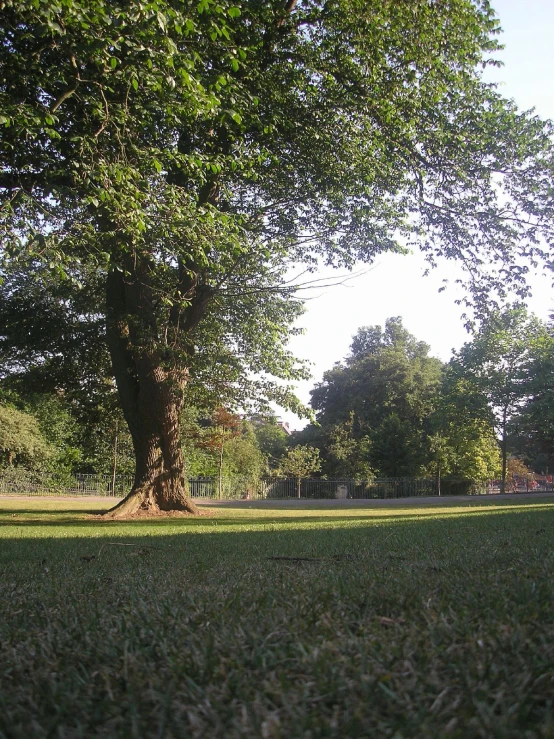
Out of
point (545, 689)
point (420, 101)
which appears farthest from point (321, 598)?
point (420, 101)

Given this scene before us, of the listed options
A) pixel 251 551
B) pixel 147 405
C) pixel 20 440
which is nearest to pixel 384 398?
pixel 20 440

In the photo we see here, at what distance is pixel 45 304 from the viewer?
664 inches

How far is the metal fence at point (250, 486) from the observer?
36688mm

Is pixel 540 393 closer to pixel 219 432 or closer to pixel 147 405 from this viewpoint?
pixel 219 432

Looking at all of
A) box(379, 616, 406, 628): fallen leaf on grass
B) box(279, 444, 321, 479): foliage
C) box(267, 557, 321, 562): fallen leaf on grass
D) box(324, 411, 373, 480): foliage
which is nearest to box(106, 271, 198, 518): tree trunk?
box(267, 557, 321, 562): fallen leaf on grass

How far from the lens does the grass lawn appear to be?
1232 millimetres

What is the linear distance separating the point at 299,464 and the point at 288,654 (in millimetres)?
40167

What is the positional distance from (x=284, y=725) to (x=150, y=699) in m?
0.37

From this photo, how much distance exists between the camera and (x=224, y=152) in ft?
37.8

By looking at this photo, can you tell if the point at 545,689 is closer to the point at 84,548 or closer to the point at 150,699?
the point at 150,699

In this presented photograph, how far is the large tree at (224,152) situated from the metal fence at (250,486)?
23522 mm

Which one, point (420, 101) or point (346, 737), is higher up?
point (420, 101)

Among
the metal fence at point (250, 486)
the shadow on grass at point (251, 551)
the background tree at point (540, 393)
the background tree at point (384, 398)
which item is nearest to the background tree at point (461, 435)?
the metal fence at point (250, 486)

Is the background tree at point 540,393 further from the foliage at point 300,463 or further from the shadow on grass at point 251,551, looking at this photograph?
the shadow on grass at point 251,551
